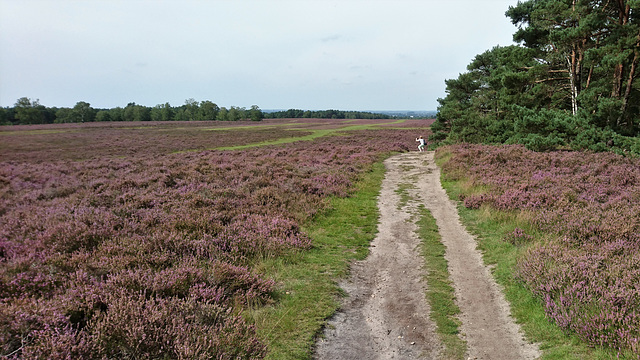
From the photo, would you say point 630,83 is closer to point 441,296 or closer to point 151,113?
point 441,296

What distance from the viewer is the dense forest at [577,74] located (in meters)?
16.9

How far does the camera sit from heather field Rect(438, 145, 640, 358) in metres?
4.87

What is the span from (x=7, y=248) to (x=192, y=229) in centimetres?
375

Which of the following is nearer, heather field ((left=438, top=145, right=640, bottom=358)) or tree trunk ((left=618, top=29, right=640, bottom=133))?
heather field ((left=438, top=145, right=640, bottom=358))

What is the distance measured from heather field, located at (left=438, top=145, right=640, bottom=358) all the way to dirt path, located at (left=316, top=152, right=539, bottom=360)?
0.83 meters

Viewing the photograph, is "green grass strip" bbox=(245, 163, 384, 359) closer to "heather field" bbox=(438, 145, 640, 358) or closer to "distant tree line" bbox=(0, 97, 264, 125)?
"heather field" bbox=(438, 145, 640, 358)

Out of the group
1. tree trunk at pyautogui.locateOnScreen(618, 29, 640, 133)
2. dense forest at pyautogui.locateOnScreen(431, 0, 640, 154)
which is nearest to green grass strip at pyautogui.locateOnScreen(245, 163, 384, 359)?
dense forest at pyautogui.locateOnScreen(431, 0, 640, 154)

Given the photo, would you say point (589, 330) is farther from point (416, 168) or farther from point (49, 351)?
point (416, 168)

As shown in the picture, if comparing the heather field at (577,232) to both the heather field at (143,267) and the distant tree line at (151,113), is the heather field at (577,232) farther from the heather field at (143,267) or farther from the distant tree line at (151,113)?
the distant tree line at (151,113)

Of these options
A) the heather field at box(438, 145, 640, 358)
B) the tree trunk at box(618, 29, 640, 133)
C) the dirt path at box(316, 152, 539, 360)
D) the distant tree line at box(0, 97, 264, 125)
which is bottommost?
the dirt path at box(316, 152, 539, 360)

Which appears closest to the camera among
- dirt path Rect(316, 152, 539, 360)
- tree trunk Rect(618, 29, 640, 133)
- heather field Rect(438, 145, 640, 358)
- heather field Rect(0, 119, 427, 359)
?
heather field Rect(0, 119, 427, 359)

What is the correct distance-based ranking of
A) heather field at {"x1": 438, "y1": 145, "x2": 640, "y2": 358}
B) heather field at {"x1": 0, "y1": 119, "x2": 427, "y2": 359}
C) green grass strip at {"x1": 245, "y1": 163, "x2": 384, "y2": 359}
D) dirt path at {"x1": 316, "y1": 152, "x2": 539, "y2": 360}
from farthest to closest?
green grass strip at {"x1": 245, "y1": 163, "x2": 384, "y2": 359} → dirt path at {"x1": 316, "y1": 152, "x2": 539, "y2": 360} → heather field at {"x1": 438, "y1": 145, "x2": 640, "y2": 358} → heather field at {"x1": 0, "y1": 119, "x2": 427, "y2": 359}

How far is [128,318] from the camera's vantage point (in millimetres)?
4426

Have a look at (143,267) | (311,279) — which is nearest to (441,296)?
(311,279)
